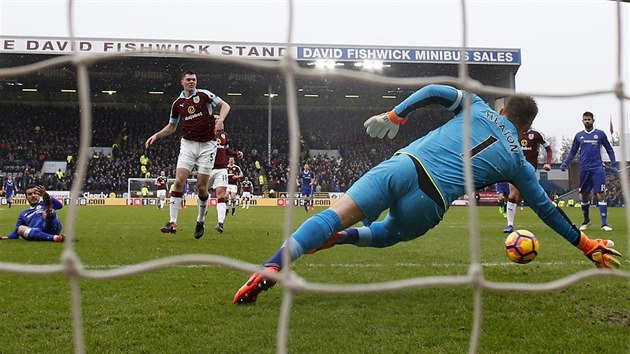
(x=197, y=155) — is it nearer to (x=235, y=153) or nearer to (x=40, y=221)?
(x=40, y=221)

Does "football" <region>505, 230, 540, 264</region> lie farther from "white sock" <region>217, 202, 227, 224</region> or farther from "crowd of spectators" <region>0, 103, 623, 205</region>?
"crowd of spectators" <region>0, 103, 623, 205</region>

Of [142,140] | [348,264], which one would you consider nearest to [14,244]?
[348,264]

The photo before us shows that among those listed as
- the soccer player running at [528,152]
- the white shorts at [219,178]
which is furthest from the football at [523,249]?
the white shorts at [219,178]

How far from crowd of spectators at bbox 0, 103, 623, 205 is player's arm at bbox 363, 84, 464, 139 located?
19.9m

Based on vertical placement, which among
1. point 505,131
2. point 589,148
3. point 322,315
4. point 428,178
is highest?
point 589,148

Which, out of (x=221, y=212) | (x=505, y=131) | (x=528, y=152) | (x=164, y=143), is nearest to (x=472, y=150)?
(x=505, y=131)

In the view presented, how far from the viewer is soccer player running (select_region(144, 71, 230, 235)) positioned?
248 inches

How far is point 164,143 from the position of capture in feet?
84.3

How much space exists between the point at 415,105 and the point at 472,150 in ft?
1.33

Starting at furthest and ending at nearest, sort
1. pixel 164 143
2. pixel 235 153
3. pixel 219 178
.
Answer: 1. pixel 164 143
2. pixel 235 153
3. pixel 219 178

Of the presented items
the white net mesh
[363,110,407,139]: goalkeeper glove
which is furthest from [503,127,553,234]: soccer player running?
the white net mesh

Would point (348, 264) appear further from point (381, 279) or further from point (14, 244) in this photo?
point (14, 244)

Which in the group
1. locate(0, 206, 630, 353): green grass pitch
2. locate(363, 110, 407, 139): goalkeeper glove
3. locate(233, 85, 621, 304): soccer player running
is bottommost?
locate(0, 206, 630, 353): green grass pitch

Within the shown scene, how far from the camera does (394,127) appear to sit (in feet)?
9.91
